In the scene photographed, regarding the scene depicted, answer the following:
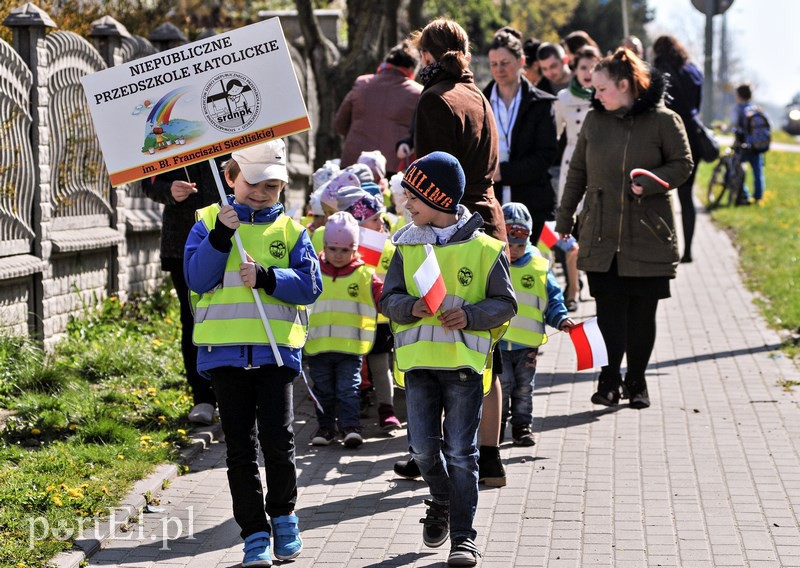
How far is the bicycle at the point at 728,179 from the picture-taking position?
22.8 meters

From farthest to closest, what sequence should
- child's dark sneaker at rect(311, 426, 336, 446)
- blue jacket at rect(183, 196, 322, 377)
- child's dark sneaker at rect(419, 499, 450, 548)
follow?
child's dark sneaker at rect(311, 426, 336, 446) < child's dark sneaker at rect(419, 499, 450, 548) < blue jacket at rect(183, 196, 322, 377)

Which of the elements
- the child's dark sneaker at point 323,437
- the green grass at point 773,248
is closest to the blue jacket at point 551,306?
the child's dark sneaker at point 323,437

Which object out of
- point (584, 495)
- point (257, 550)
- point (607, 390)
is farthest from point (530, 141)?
point (257, 550)

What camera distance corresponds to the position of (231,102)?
5.67 m

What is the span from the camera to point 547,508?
20.9ft

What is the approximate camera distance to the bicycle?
22.8 m

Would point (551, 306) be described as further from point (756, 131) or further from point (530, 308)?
point (756, 131)

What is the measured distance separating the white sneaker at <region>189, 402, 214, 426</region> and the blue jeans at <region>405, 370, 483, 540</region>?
237 cm

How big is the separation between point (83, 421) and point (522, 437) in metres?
2.55

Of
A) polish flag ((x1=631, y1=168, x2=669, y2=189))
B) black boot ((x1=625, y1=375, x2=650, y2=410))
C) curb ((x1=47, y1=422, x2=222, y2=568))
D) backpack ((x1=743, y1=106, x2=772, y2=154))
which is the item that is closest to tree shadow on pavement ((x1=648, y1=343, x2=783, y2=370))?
black boot ((x1=625, y1=375, x2=650, y2=410))

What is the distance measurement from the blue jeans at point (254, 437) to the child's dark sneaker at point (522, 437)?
2.30 metres

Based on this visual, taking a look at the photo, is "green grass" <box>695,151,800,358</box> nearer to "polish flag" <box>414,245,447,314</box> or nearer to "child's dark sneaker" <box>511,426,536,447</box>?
"child's dark sneaker" <box>511,426,536,447</box>

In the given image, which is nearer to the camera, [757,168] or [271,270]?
[271,270]

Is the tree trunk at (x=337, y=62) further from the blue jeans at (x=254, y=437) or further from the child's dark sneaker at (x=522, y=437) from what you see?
the blue jeans at (x=254, y=437)
